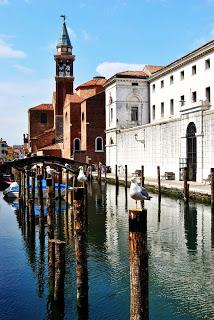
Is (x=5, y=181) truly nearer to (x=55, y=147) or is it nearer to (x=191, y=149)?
(x=55, y=147)

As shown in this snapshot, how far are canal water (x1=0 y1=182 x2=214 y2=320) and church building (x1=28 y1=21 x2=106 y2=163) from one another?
2756 centimetres

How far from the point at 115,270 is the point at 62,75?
48.9m

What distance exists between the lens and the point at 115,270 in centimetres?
1052

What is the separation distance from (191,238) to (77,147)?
34.8m

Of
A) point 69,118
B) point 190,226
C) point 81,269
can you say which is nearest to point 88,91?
point 69,118

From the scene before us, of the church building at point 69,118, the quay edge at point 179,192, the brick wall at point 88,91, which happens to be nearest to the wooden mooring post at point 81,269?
the quay edge at point 179,192

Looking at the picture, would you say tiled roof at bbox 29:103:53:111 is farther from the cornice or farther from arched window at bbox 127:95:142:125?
the cornice

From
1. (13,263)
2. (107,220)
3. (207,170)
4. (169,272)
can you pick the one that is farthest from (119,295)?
(207,170)

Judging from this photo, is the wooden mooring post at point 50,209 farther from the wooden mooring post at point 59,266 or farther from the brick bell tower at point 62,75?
the brick bell tower at point 62,75

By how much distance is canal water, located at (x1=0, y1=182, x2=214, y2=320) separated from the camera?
8211 millimetres

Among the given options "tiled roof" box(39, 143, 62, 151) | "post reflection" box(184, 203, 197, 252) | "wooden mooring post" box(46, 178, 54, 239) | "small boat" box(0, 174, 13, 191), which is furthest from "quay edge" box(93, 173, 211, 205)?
"tiled roof" box(39, 143, 62, 151)

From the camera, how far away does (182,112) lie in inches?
1096

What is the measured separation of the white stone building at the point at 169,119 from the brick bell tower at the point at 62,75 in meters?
15.0

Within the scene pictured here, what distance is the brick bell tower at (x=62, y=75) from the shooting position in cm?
5694
